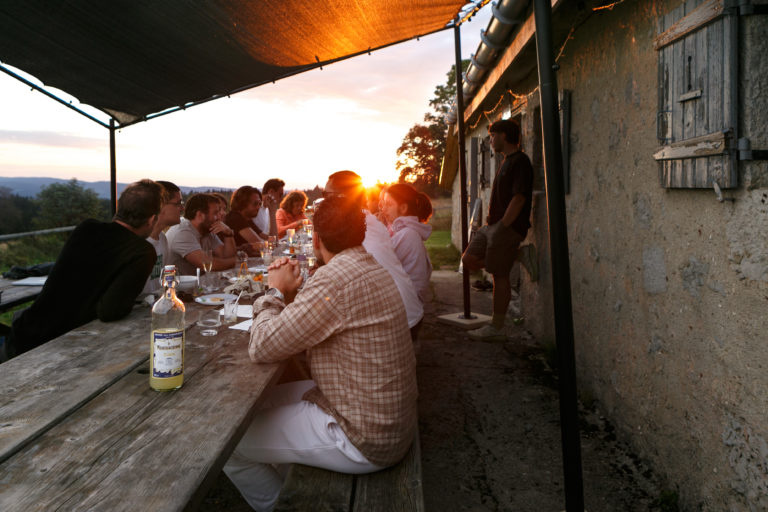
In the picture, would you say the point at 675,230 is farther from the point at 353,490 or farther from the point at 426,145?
the point at 426,145

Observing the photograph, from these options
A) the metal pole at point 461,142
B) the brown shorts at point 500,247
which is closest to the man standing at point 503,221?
the brown shorts at point 500,247

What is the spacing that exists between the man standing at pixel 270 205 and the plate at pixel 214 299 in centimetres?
417

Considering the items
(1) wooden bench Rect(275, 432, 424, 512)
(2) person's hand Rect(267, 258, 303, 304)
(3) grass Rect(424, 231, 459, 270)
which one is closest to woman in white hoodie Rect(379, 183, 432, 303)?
(2) person's hand Rect(267, 258, 303, 304)

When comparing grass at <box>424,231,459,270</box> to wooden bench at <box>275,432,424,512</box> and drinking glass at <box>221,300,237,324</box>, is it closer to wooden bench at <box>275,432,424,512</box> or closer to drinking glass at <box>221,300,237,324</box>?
drinking glass at <box>221,300,237,324</box>

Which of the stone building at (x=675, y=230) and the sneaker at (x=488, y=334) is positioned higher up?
the stone building at (x=675, y=230)

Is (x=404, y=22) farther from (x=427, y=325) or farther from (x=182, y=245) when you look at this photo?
(x=427, y=325)

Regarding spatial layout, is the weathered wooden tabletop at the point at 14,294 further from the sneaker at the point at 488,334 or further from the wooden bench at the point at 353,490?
the sneaker at the point at 488,334

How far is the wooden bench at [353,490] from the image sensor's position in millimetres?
1637

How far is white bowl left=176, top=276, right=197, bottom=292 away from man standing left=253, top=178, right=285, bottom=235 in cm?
398

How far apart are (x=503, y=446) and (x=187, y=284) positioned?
2.08 metres

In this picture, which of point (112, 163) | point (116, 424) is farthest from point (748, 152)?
point (112, 163)

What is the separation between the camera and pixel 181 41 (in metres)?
3.59

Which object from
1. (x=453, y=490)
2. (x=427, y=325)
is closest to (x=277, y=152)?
(x=427, y=325)

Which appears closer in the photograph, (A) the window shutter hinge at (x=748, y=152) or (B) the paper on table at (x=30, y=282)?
(A) the window shutter hinge at (x=748, y=152)
